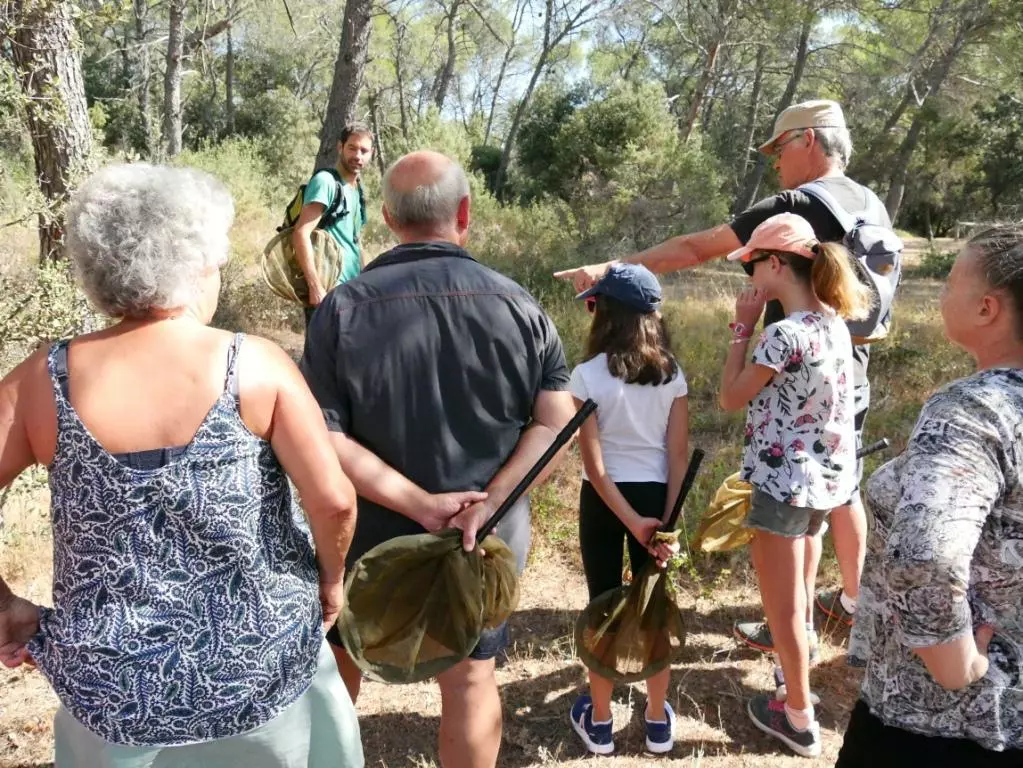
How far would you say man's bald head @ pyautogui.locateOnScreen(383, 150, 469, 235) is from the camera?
6.55 ft

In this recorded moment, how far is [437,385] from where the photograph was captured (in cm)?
195

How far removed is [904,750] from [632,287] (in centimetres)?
143

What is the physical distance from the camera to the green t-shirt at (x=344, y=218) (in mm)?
4156

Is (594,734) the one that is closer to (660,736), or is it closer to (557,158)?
(660,736)

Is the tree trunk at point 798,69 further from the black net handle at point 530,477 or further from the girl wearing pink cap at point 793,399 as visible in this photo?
the black net handle at point 530,477

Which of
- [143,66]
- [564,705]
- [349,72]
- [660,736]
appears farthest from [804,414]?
[143,66]

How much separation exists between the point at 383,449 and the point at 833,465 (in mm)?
1477

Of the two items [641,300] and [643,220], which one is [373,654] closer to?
[641,300]

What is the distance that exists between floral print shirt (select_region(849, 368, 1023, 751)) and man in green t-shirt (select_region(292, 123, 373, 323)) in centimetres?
324

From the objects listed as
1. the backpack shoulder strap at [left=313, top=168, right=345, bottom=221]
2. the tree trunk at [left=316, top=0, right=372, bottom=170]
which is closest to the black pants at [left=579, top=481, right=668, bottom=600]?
the backpack shoulder strap at [left=313, top=168, right=345, bottom=221]

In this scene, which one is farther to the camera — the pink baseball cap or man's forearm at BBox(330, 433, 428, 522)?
the pink baseball cap

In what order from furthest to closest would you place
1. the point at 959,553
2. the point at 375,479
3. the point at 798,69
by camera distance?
the point at 798,69
the point at 375,479
the point at 959,553

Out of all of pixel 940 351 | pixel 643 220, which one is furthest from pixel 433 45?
pixel 940 351

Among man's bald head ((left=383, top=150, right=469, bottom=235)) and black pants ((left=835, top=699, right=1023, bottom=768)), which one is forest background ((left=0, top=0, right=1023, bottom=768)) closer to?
black pants ((left=835, top=699, right=1023, bottom=768))
